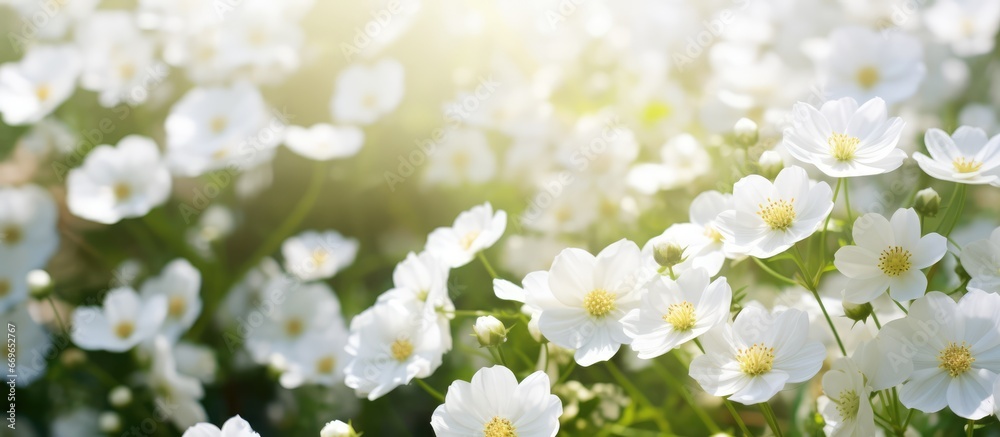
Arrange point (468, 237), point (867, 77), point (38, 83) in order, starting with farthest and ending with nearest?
point (38, 83), point (867, 77), point (468, 237)

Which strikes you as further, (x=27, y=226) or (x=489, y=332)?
(x=27, y=226)

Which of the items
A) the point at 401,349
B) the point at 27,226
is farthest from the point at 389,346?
the point at 27,226

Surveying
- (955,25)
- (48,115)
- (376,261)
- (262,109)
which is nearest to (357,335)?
(376,261)

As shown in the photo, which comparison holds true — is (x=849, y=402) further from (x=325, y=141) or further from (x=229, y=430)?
(x=325, y=141)

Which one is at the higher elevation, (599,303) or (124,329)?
(599,303)

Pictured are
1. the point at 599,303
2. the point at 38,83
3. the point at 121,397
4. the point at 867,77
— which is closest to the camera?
the point at 599,303

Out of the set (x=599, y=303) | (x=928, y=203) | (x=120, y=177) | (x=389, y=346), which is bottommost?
(x=120, y=177)

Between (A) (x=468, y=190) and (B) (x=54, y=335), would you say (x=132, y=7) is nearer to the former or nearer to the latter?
(B) (x=54, y=335)

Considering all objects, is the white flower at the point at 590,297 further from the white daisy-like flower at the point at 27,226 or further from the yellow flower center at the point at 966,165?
the white daisy-like flower at the point at 27,226
